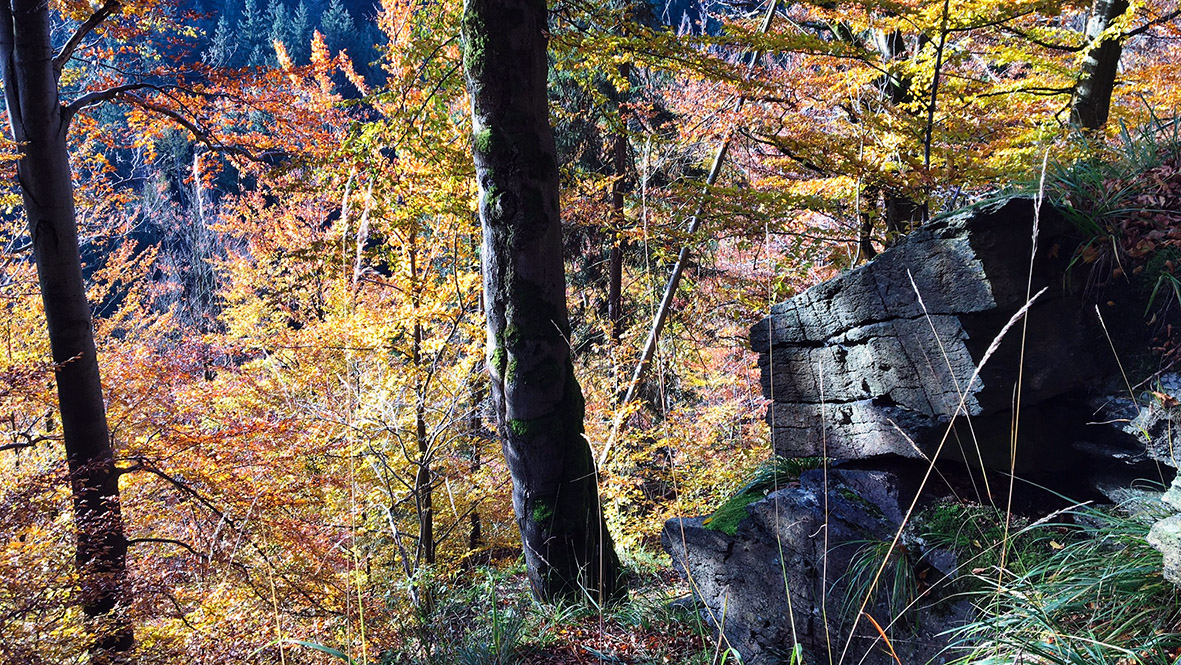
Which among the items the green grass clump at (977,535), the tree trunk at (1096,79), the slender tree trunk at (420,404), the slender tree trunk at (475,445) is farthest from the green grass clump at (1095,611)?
the slender tree trunk at (420,404)

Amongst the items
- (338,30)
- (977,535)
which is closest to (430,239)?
(977,535)

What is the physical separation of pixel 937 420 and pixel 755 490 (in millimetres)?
974

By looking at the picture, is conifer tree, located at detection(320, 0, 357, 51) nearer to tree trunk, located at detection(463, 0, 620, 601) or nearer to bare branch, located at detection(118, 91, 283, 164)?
bare branch, located at detection(118, 91, 283, 164)

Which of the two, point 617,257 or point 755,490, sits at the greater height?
point 617,257

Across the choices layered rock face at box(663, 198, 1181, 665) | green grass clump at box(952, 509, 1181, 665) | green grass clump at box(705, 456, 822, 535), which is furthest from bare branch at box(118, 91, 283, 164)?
green grass clump at box(952, 509, 1181, 665)

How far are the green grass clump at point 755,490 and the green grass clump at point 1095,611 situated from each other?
1.22m

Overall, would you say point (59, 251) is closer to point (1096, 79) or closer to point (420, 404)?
point (420, 404)

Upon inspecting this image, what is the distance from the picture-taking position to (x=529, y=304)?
3482 mm

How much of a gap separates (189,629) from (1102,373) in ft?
18.2

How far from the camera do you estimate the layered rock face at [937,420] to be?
229 centimetres

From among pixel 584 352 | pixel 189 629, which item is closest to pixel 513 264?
pixel 189 629

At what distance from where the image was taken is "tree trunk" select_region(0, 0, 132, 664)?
4406 millimetres

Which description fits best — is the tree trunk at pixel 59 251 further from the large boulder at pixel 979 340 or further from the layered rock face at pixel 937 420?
the large boulder at pixel 979 340

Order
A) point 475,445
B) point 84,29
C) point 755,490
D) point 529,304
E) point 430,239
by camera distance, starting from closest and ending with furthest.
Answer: point 755,490
point 529,304
point 84,29
point 430,239
point 475,445
